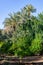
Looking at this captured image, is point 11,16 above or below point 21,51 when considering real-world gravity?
above

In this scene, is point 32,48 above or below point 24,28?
below

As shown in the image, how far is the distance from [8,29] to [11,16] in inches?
176

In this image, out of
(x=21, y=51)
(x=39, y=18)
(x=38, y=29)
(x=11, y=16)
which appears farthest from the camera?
(x=11, y=16)

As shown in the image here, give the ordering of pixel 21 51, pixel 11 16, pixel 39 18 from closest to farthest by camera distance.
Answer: pixel 21 51 < pixel 39 18 < pixel 11 16

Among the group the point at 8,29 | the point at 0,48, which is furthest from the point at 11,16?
the point at 0,48

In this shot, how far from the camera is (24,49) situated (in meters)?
42.2

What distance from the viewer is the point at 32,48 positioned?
41688mm

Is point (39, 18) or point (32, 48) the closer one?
point (32, 48)

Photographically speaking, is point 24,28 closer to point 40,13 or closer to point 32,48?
point 40,13

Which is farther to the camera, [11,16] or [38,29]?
[11,16]

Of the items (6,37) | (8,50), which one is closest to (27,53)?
(8,50)

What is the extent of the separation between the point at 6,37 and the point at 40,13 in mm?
28461

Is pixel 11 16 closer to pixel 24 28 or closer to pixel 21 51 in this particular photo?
pixel 24 28

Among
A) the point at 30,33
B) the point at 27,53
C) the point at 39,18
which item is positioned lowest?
the point at 27,53
